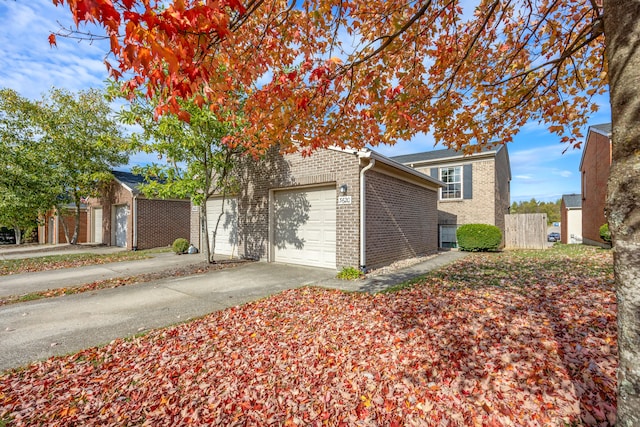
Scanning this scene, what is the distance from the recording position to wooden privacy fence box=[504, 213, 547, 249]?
1469 centimetres

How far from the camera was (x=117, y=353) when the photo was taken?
3.49 metres

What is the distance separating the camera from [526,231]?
15.2 meters

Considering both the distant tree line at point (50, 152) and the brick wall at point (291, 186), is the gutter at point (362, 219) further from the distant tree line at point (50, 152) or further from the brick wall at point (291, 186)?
the distant tree line at point (50, 152)

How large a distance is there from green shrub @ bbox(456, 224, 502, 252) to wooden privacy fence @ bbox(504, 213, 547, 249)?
10.1 ft

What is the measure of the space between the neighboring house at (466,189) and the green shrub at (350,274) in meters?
9.85

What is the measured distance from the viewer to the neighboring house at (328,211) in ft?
25.1

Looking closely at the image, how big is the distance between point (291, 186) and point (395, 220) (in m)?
3.59

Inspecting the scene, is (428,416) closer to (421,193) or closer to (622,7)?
(622,7)

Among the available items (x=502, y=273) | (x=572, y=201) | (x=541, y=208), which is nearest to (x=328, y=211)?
(x=502, y=273)

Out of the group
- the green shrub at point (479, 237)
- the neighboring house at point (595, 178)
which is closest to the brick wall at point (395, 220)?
the green shrub at point (479, 237)

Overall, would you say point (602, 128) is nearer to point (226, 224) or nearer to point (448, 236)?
point (448, 236)

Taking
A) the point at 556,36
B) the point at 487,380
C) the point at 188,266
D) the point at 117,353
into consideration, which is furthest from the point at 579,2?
the point at 188,266

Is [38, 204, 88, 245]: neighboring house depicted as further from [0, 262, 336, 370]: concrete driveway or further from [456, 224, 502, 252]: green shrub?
[456, 224, 502, 252]: green shrub

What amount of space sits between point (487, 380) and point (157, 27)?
4189mm
